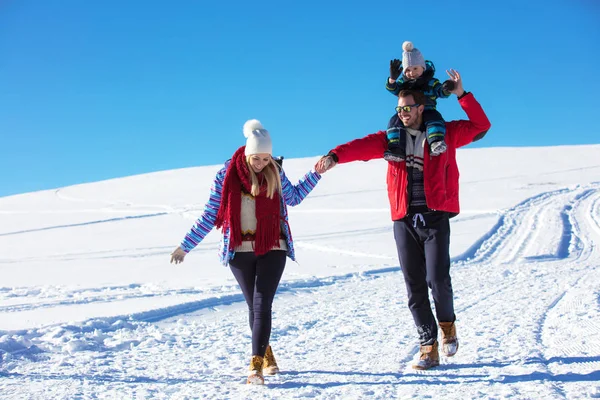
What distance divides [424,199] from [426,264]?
444 mm

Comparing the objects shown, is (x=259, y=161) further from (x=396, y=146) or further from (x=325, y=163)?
(x=396, y=146)

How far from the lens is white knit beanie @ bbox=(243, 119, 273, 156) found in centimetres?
411

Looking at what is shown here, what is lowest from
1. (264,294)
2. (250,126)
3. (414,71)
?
(264,294)

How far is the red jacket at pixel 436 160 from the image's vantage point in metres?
4.21

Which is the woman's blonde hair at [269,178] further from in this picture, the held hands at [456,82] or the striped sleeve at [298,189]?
the held hands at [456,82]

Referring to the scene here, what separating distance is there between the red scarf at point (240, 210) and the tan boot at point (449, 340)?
129 centimetres

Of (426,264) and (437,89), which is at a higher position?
(437,89)

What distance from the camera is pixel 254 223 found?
4.15m

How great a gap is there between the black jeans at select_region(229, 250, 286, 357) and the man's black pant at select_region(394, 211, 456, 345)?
34.5 inches

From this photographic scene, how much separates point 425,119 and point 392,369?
170 cm

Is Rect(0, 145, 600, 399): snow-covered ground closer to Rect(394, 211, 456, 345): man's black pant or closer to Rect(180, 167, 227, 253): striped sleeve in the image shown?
Rect(394, 211, 456, 345): man's black pant

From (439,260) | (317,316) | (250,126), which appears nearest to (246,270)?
(250,126)

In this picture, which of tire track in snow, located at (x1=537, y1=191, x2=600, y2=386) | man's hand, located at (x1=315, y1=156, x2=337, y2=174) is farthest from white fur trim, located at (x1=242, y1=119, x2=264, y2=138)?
tire track in snow, located at (x1=537, y1=191, x2=600, y2=386)

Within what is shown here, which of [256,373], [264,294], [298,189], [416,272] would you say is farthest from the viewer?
[298,189]
